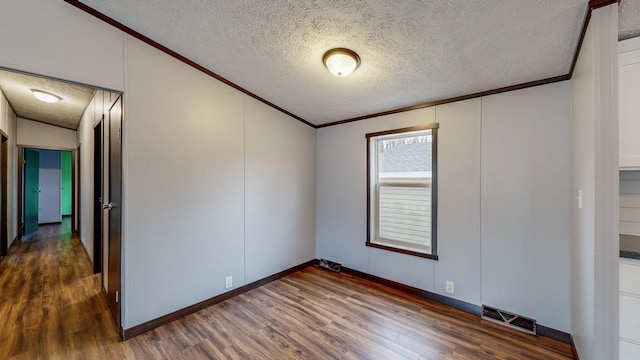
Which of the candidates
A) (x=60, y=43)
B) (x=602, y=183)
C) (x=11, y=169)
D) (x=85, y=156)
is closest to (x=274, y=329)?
(x=602, y=183)

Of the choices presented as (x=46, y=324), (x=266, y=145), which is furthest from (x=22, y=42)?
(x=46, y=324)

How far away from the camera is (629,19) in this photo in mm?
1469

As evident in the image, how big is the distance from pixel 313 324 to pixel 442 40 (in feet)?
8.63

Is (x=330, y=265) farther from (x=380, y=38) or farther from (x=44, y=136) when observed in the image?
(x=44, y=136)

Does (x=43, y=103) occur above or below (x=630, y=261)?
above

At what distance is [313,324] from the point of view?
91.5 inches

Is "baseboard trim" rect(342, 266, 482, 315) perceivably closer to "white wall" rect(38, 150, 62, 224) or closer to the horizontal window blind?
the horizontal window blind

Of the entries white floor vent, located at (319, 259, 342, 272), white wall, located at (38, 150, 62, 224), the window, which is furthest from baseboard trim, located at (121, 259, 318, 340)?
white wall, located at (38, 150, 62, 224)

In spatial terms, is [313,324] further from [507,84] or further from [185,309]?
[507,84]

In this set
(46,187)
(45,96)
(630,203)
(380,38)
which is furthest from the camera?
(46,187)

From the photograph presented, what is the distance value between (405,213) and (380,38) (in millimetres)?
2033

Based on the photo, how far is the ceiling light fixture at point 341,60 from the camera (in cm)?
208

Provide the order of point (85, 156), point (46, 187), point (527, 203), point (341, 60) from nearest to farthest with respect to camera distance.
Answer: point (341, 60), point (527, 203), point (85, 156), point (46, 187)

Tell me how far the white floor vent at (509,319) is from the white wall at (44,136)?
26.4ft
